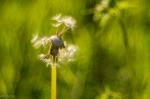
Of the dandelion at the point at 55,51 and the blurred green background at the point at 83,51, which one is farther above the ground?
the blurred green background at the point at 83,51

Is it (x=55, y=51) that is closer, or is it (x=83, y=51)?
(x=55, y=51)

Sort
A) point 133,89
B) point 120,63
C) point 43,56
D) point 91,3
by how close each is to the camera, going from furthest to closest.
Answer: point 91,3 → point 120,63 → point 133,89 → point 43,56

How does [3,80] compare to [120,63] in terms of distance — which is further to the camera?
[120,63]

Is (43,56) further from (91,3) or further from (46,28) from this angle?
(91,3)

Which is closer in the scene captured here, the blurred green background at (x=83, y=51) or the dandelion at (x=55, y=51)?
the dandelion at (x=55, y=51)

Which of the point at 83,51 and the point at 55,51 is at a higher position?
the point at 83,51

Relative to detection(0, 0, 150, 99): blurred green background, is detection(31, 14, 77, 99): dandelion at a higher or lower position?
lower

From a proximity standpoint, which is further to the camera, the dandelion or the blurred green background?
the blurred green background

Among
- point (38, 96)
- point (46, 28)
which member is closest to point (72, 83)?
point (38, 96)
